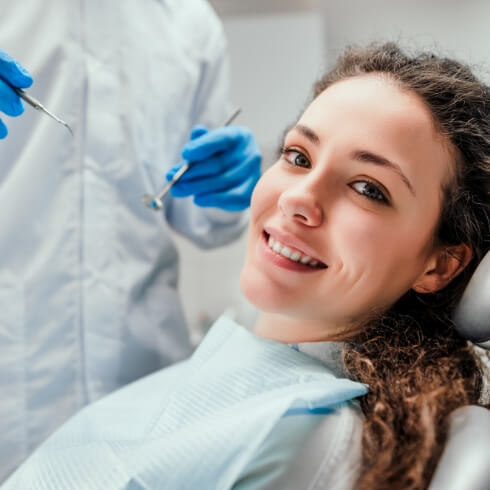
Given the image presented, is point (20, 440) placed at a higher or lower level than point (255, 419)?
lower

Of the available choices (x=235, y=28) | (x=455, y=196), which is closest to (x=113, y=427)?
(x=455, y=196)

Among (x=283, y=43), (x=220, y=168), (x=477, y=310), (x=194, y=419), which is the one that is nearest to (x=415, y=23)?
(x=283, y=43)

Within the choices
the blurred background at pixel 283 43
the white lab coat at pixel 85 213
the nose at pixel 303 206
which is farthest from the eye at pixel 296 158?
the blurred background at pixel 283 43

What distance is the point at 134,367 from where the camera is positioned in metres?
1.37

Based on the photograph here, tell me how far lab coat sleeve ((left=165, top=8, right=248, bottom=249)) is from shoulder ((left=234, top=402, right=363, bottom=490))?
82 cm

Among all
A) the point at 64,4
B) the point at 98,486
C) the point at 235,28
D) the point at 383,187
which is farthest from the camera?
the point at 235,28

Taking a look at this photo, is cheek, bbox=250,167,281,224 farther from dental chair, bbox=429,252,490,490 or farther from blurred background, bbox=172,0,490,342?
blurred background, bbox=172,0,490,342

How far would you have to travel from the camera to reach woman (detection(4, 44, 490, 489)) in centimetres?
81

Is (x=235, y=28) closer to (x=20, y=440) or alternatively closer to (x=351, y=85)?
(x=351, y=85)

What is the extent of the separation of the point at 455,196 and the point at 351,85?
0.26m

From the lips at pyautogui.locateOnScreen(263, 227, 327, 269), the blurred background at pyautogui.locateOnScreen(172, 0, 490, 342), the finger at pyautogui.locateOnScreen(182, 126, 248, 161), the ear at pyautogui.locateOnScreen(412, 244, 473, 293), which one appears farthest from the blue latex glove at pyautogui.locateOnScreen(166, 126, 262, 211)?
the blurred background at pyautogui.locateOnScreen(172, 0, 490, 342)

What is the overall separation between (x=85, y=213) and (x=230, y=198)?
33 cm

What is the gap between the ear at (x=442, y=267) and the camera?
40.8 inches

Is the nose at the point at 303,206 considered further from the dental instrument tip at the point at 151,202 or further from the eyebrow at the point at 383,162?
the dental instrument tip at the point at 151,202
